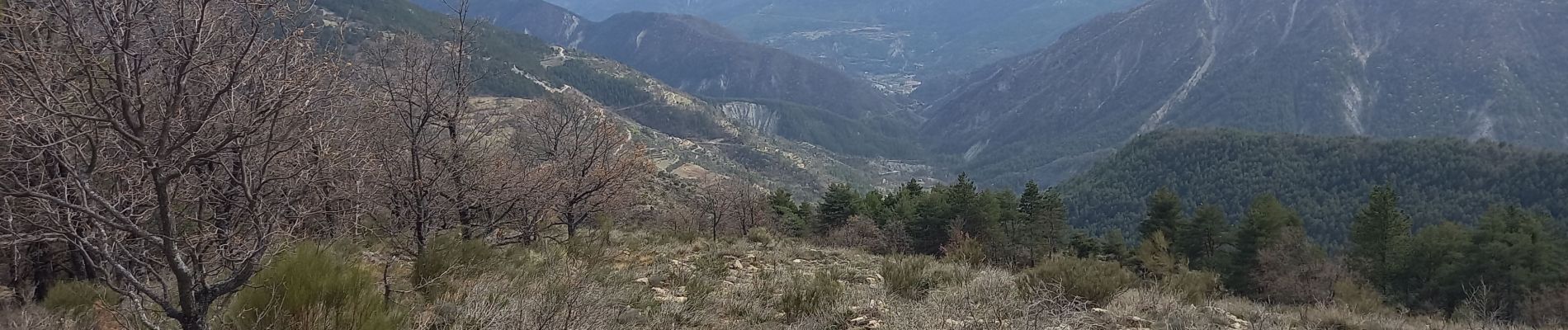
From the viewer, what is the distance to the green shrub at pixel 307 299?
321cm

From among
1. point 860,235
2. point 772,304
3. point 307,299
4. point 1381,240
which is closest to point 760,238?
point 772,304

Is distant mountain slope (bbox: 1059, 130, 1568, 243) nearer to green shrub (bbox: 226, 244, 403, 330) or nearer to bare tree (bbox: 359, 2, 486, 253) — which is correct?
bare tree (bbox: 359, 2, 486, 253)

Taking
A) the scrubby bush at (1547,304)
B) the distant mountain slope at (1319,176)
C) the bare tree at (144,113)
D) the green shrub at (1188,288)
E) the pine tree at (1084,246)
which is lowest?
the distant mountain slope at (1319,176)

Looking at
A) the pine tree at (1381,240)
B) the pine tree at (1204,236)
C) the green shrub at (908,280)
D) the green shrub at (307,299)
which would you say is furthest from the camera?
the pine tree at (1204,236)

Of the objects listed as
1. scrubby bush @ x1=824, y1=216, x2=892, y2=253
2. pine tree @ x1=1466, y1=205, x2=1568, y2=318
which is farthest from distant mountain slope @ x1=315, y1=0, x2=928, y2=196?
pine tree @ x1=1466, y1=205, x2=1568, y2=318

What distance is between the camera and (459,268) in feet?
19.7

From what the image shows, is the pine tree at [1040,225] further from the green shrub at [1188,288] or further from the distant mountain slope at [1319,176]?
the distant mountain slope at [1319,176]

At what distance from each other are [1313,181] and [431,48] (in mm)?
128429

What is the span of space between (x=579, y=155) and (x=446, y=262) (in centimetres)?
698

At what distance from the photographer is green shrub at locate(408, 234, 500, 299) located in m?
5.34

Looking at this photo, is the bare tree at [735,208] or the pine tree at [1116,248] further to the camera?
the pine tree at [1116,248]

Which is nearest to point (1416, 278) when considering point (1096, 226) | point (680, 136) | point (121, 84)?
point (121, 84)

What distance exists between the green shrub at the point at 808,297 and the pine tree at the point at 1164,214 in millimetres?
36745

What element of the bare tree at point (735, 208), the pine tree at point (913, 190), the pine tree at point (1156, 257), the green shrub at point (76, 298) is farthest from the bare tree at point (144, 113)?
the pine tree at point (913, 190)
